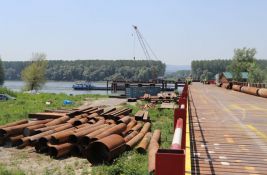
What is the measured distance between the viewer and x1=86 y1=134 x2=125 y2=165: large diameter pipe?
46.2 feet

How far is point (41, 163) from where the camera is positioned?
14586mm

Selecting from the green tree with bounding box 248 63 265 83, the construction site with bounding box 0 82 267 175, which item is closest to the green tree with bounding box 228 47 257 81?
the green tree with bounding box 248 63 265 83

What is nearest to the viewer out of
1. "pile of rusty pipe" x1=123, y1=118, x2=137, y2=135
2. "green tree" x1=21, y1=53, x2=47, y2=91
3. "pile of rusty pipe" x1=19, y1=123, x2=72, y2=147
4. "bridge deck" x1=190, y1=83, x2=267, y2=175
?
"bridge deck" x1=190, y1=83, x2=267, y2=175

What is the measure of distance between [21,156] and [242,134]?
368 inches

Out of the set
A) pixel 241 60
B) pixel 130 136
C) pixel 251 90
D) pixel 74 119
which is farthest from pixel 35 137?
pixel 241 60

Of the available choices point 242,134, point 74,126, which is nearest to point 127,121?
point 74,126

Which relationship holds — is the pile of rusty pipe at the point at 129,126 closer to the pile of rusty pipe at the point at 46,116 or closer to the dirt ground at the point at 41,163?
the dirt ground at the point at 41,163

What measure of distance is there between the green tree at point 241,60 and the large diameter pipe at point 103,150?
11113 centimetres

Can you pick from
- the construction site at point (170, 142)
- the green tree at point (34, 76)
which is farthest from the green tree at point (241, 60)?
the construction site at point (170, 142)

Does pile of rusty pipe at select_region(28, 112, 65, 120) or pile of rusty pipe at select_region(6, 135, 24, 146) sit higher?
pile of rusty pipe at select_region(28, 112, 65, 120)

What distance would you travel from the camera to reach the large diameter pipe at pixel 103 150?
14094 mm

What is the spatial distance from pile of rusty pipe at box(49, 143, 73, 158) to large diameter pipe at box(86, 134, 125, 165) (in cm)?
→ 143

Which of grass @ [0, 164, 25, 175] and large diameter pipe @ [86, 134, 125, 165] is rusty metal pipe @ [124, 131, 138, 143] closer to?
large diameter pipe @ [86, 134, 125, 165]

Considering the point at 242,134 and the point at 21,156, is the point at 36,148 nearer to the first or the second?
the point at 21,156
